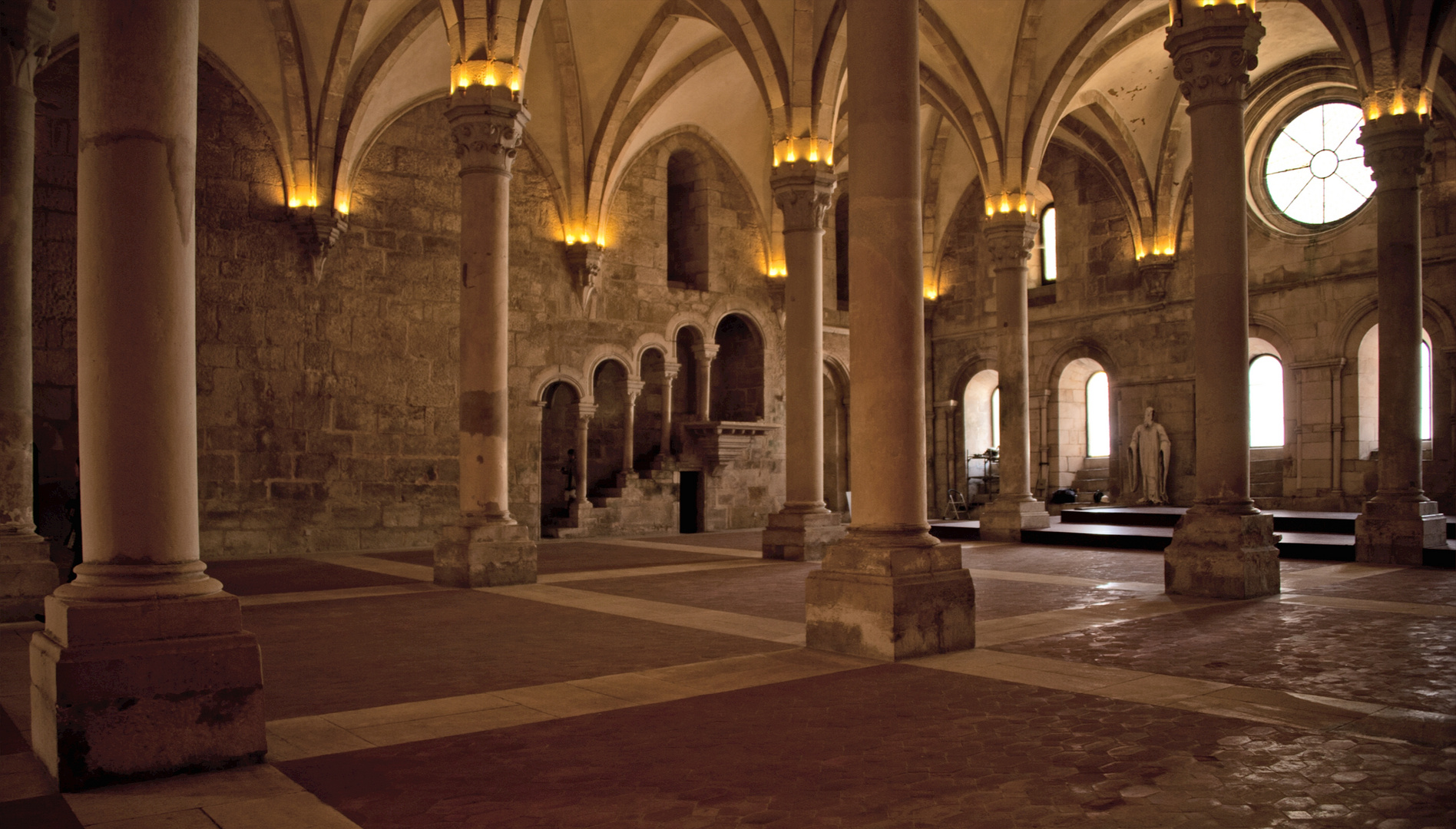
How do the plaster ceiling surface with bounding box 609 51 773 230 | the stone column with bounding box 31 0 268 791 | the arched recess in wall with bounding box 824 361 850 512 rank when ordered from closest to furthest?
the stone column with bounding box 31 0 268 791 < the plaster ceiling surface with bounding box 609 51 773 230 < the arched recess in wall with bounding box 824 361 850 512

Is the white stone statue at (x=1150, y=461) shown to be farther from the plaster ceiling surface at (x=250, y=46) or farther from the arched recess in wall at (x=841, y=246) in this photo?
the plaster ceiling surface at (x=250, y=46)

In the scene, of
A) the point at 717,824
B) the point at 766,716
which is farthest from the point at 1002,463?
the point at 717,824

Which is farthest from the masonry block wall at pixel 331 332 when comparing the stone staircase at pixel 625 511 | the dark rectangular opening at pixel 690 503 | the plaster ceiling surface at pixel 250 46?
the dark rectangular opening at pixel 690 503

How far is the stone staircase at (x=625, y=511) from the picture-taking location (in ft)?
65.0

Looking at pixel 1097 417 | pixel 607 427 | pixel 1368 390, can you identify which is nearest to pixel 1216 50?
pixel 1368 390

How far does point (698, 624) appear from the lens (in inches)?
337

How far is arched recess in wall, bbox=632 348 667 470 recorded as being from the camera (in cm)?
2144

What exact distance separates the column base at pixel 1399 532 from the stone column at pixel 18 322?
14.2 metres

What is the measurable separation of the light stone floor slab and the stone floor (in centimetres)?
8

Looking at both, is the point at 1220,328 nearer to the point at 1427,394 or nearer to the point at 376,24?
the point at 1427,394

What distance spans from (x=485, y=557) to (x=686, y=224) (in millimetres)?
12635

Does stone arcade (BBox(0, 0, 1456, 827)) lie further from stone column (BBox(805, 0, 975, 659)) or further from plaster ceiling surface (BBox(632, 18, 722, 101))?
plaster ceiling surface (BBox(632, 18, 722, 101))

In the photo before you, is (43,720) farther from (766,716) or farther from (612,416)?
(612,416)

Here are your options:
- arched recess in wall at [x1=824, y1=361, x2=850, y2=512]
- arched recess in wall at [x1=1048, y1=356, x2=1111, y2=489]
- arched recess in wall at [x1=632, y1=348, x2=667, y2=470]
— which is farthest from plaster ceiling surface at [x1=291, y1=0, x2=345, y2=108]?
arched recess in wall at [x1=1048, y1=356, x2=1111, y2=489]
